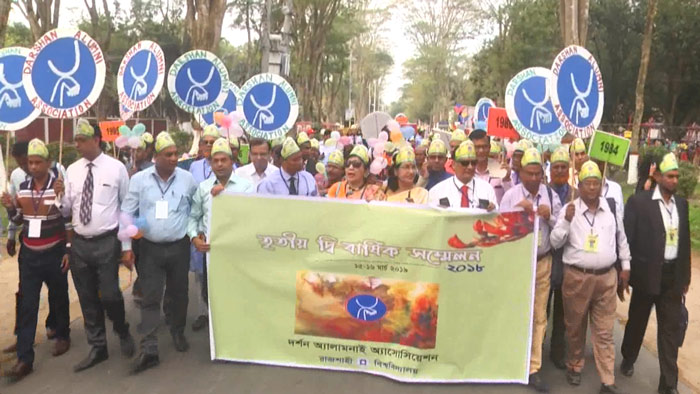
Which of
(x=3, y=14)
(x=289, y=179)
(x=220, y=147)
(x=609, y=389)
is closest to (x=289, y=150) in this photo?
(x=289, y=179)

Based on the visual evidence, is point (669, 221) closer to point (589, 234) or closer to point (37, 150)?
point (589, 234)

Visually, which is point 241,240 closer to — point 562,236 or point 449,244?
point 449,244

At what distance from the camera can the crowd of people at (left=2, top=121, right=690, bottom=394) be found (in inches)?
203

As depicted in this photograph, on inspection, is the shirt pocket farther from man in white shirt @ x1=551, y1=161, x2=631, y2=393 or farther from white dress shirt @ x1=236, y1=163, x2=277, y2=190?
man in white shirt @ x1=551, y1=161, x2=631, y2=393

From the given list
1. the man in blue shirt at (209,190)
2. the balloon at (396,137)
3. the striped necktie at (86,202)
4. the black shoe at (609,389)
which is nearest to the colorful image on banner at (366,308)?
the man in blue shirt at (209,190)

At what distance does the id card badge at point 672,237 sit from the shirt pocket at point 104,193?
4.51 metres

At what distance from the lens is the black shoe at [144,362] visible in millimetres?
5430

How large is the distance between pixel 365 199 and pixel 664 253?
241 centimetres

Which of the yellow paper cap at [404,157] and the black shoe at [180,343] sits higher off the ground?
the yellow paper cap at [404,157]

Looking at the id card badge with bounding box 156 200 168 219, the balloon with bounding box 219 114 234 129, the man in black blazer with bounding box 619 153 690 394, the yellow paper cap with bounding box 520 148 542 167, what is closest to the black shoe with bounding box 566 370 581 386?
the man in black blazer with bounding box 619 153 690 394

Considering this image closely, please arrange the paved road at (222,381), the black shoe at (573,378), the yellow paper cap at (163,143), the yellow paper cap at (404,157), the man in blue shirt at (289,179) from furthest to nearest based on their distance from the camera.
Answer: the man in blue shirt at (289,179)
the yellow paper cap at (404,157)
the yellow paper cap at (163,143)
the black shoe at (573,378)
the paved road at (222,381)

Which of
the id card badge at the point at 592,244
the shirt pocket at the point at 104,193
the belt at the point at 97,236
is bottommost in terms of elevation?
the belt at the point at 97,236

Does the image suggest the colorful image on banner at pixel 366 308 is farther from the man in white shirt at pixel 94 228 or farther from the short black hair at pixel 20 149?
the short black hair at pixel 20 149

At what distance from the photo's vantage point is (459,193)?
545cm
